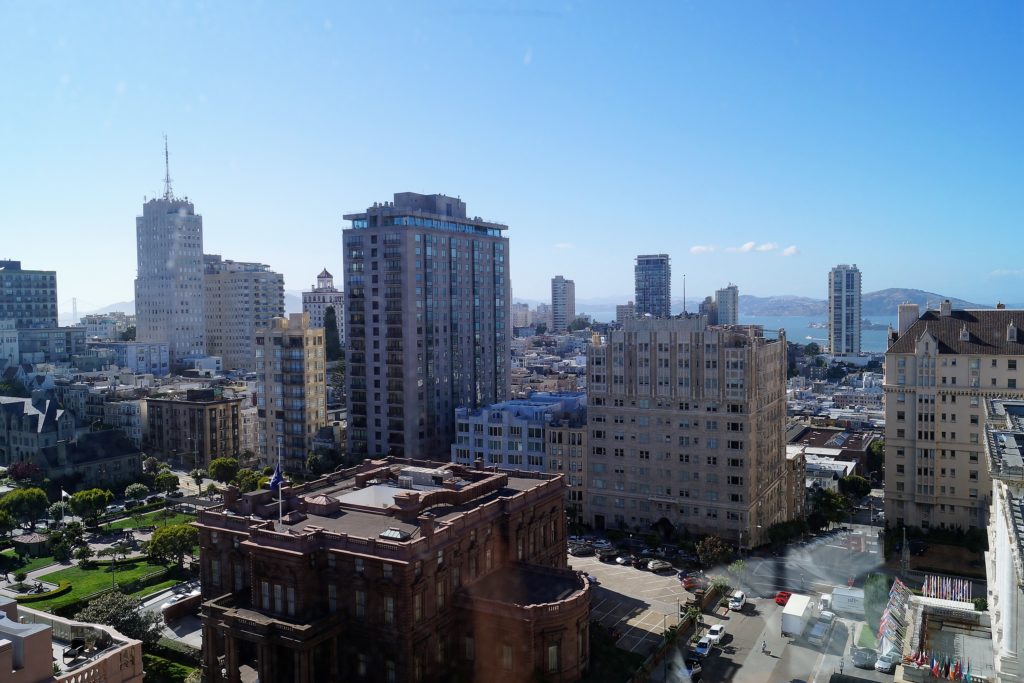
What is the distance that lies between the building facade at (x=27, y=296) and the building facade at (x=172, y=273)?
2052 centimetres

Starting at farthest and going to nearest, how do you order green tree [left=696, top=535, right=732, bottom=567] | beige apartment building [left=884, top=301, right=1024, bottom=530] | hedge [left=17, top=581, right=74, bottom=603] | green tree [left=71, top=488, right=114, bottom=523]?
green tree [left=71, top=488, right=114, bottom=523], beige apartment building [left=884, top=301, right=1024, bottom=530], green tree [left=696, top=535, right=732, bottom=567], hedge [left=17, top=581, right=74, bottom=603]

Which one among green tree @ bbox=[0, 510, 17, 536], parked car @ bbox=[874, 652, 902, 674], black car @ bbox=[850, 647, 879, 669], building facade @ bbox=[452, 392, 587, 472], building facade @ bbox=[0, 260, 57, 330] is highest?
building facade @ bbox=[0, 260, 57, 330]

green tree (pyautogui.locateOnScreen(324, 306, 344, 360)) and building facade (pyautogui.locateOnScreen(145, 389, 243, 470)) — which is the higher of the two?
green tree (pyautogui.locateOnScreen(324, 306, 344, 360))

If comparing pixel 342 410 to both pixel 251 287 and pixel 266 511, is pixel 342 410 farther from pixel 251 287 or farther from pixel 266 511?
pixel 251 287

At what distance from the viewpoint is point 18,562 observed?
192 ft

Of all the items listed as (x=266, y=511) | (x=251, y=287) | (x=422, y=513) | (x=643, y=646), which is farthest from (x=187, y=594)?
(x=251, y=287)

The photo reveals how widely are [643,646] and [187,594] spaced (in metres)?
28.9

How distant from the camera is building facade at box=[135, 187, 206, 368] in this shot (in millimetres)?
171875

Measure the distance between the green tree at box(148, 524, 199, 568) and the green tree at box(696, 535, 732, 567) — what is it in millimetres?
35138

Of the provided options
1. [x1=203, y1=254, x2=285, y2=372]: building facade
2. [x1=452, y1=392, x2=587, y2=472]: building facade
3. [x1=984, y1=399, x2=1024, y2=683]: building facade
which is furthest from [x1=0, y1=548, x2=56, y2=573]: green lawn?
[x1=203, y1=254, x2=285, y2=372]: building facade

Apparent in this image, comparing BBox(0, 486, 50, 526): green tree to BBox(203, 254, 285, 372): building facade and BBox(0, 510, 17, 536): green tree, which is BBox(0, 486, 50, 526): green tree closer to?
BBox(0, 510, 17, 536): green tree

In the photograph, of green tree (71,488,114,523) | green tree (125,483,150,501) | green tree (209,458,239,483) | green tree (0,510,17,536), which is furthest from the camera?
green tree (209,458,239,483)

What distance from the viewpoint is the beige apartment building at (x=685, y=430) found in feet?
205

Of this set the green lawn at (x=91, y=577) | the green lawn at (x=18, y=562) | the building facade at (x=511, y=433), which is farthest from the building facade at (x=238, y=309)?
the green lawn at (x=91, y=577)
